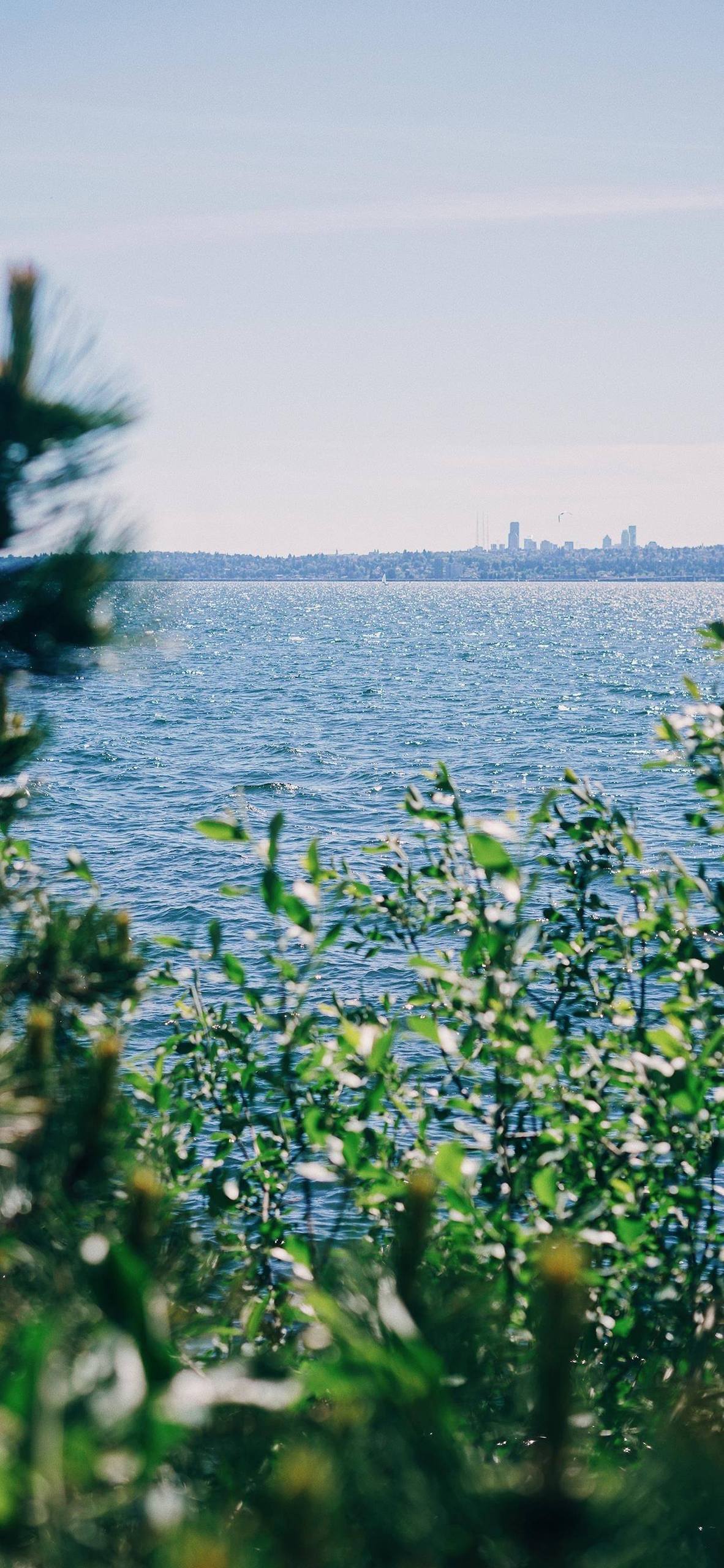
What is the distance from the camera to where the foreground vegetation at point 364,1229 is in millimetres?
1243

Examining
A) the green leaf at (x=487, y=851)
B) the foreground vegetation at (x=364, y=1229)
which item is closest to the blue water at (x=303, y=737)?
the foreground vegetation at (x=364, y=1229)

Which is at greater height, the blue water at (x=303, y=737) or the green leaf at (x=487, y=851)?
the green leaf at (x=487, y=851)

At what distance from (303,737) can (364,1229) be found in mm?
52969

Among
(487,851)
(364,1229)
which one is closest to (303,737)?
(364,1229)

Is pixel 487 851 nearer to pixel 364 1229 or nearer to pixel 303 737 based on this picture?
pixel 364 1229

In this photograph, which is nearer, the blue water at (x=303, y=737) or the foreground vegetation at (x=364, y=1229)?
the foreground vegetation at (x=364, y=1229)

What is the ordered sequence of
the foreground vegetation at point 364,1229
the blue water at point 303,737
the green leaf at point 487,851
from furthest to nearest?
1. the blue water at point 303,737
2. the green leaf at point 487,851
3. the foreground vegetation at point 364,1229

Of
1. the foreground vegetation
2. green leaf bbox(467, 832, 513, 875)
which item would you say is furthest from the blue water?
green leaf bbox(467, 832, 513, 875)

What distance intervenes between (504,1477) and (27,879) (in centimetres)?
316

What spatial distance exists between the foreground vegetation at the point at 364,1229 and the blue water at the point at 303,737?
0.51m

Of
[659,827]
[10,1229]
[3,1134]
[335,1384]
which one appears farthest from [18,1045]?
[659,827]

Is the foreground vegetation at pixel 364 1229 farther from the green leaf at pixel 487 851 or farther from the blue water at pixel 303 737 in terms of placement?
the blue water at pixel 303 737

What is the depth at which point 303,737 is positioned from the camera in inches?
2238

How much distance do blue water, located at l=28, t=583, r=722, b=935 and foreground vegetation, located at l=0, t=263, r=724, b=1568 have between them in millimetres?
514
